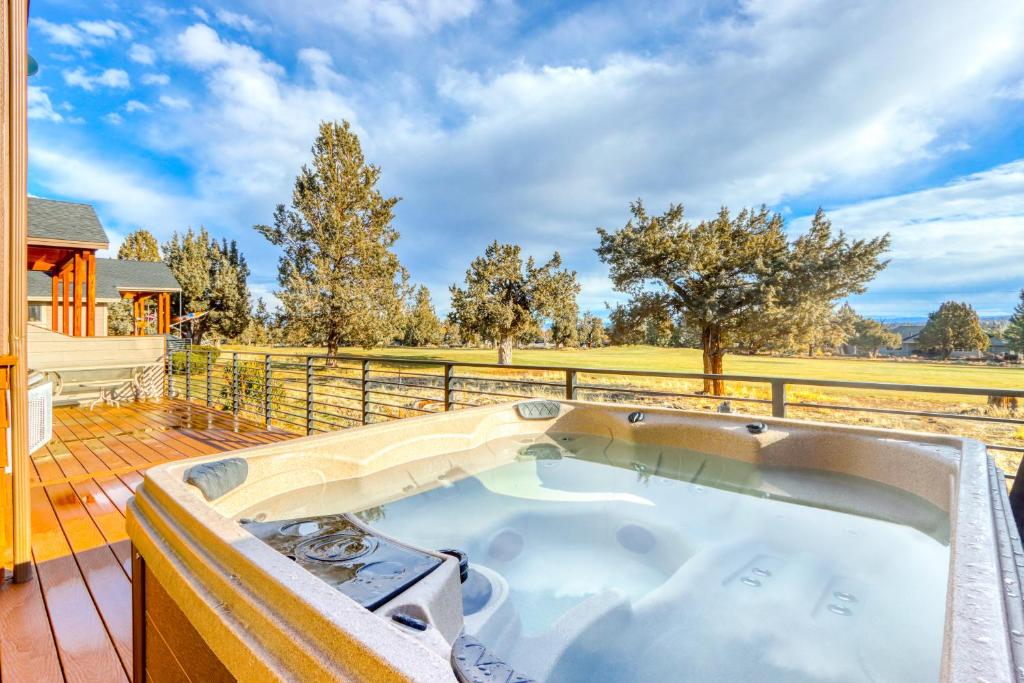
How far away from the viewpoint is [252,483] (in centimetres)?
157

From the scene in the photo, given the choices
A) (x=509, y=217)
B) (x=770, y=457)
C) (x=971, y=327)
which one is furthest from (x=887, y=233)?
(x=971, y=327)

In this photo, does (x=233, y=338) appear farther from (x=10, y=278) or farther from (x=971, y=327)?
(x=971, y=327)

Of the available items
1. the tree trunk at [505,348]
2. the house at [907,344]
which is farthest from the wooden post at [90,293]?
the house at [907,344]

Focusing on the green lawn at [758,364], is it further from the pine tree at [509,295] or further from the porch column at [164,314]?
the porch column at [164,314]

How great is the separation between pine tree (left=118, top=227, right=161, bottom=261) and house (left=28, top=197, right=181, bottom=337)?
1215 centimetres

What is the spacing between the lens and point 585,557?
1.70 m

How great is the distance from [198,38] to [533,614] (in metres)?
6.71

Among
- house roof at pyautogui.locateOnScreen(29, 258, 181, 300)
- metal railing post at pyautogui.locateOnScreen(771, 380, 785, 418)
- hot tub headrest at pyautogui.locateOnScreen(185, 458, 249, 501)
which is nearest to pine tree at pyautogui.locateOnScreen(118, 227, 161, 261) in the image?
house roof at pyautogui.locateOnScreen(29, 258, 181, 300)

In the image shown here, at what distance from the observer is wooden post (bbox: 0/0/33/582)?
1.56m

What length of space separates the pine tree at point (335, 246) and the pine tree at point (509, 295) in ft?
8.80

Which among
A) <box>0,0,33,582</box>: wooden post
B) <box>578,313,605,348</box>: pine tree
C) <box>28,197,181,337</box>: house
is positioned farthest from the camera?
<box>578,313,605,348</box>: pine tree

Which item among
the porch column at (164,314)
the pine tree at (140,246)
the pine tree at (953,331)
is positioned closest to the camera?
the porch column at (164,314)

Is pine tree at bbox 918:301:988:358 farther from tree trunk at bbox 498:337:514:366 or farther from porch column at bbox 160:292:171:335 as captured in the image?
porch column at bbox 160:292:171:335

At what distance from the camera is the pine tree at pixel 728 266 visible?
10469mm
